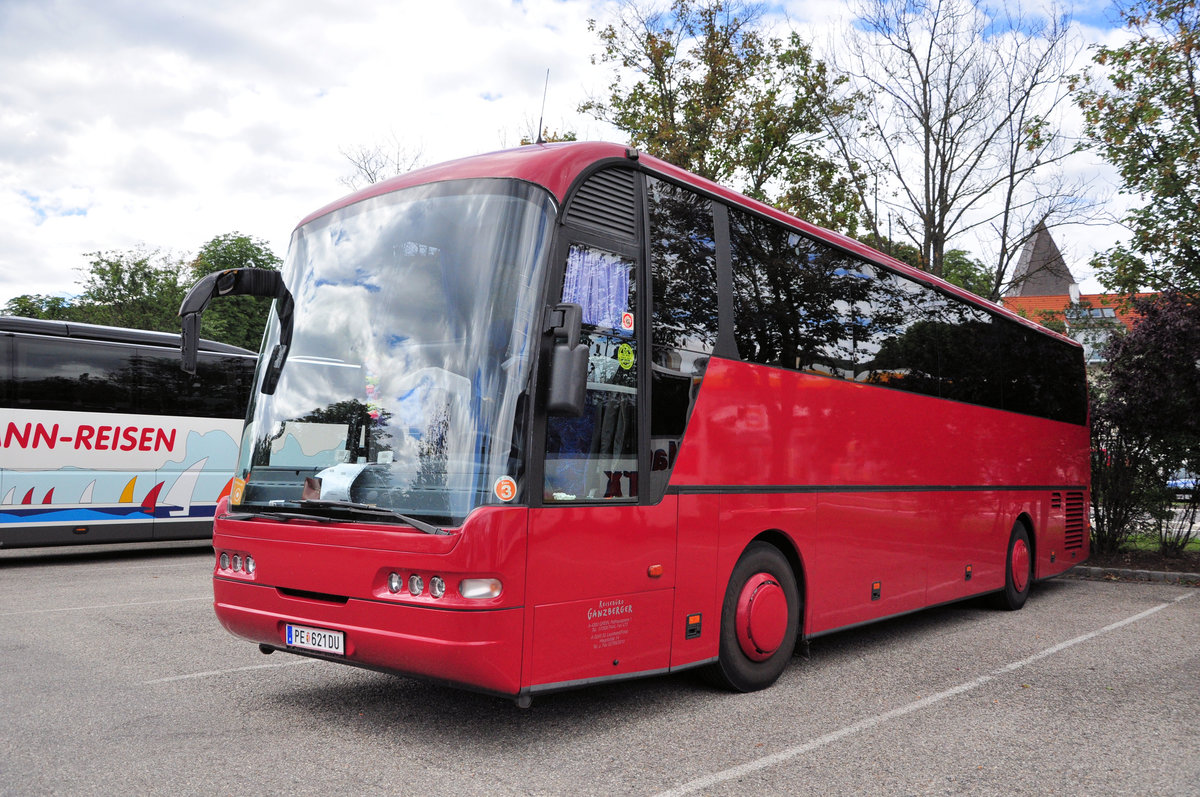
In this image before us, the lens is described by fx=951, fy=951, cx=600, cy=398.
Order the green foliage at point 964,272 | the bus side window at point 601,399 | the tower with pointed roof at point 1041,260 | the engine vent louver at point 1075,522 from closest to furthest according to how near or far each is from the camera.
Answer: the bus side window at point 601,399
the engine vent louver at point 1075,522
the tower with pointed roof at point 1041,260
the green foliage at point 964,272

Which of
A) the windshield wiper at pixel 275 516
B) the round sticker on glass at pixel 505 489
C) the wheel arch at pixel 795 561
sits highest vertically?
the round sticker on glass at pixel 505 489

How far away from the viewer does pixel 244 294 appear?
20.0ft

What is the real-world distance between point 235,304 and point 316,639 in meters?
39.2

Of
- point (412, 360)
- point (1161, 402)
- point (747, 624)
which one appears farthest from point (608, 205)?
point (1161, 402)

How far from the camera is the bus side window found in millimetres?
5121

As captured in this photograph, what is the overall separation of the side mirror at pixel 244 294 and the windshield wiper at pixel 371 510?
3.13 feet

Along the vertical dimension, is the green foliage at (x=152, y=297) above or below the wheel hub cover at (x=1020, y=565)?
above

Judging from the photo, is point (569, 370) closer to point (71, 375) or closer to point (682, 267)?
point (682, 267)

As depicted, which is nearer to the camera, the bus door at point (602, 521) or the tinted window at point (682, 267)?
the bus door at point (602, 521)

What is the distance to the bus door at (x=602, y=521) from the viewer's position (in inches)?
197

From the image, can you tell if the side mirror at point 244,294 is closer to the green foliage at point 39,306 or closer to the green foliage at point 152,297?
the green foliage at point 152,297

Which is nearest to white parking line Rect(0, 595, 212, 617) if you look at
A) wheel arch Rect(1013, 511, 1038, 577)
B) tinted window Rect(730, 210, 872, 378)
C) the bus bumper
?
the bus bumper

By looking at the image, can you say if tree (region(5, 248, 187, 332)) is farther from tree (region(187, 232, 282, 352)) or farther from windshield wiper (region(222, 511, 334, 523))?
windshield wiper (region(222, 511, 334, 523))

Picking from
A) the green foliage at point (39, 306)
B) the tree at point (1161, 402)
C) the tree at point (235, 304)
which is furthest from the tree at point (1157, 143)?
the green foliage at point (39, 306)
